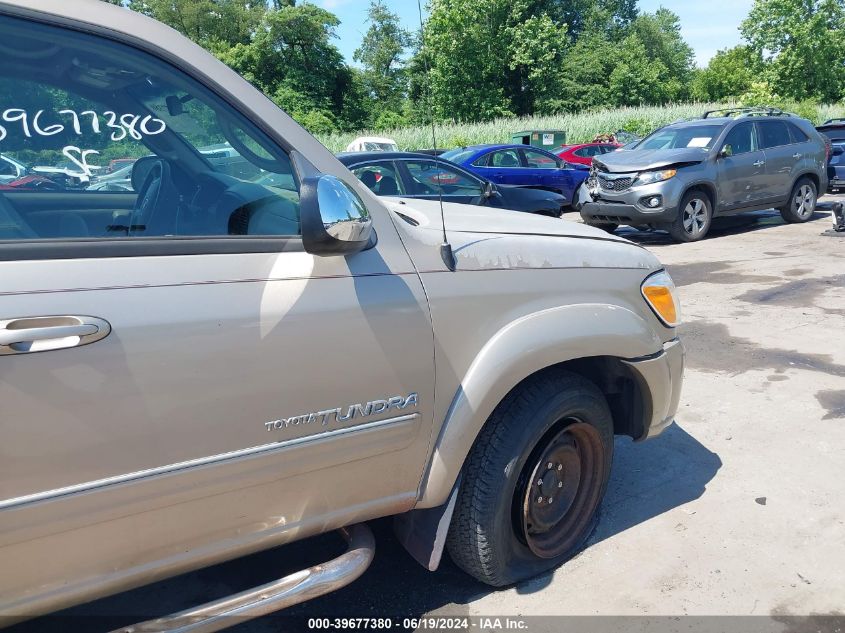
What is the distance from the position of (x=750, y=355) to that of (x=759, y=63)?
51850 mm

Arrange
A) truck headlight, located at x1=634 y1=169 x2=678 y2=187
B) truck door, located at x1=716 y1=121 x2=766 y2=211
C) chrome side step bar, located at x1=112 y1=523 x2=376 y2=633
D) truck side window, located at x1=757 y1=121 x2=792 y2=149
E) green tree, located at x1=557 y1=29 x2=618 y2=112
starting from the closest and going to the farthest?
chrome side step bar, located at x1=112 y1=523 x2=376 y2=633
truck headlight, located at x1=634 y1=169 x2=678 y2=187
truck door, located at x1=716 y1=121 x2=766 y2=211
truck side window, located at x1=757 y1=121 x2=792 y2=149
green tree, located at x1=557 y1=29 x2=618 y2=112

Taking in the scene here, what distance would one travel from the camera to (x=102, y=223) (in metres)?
1.96

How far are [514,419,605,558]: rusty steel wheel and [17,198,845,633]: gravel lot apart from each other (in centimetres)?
16

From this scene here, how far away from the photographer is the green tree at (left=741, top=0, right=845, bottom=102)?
151ft

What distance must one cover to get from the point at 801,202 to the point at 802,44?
136 feet

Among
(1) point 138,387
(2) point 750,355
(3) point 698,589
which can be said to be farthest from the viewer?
(2) point 750,355

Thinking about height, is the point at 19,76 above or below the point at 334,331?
above

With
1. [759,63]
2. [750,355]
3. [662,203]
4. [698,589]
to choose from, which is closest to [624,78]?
[759,63]

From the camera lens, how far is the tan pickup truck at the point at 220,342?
1.74m

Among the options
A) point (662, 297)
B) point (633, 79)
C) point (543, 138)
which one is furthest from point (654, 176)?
point (633, 79)

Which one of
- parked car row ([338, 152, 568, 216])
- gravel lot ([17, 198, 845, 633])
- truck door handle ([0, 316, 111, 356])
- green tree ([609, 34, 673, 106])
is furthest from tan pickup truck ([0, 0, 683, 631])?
green tree ([609, 34, 673, 106])

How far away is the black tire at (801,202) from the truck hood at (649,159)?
101 inches

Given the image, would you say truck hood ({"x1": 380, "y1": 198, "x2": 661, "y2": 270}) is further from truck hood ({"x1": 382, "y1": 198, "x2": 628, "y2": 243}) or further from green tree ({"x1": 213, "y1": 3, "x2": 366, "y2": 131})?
green tree ({"x1": 213, "y1": 3, "x2": 366, "y2": 131})

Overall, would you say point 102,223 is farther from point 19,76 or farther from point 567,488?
point 567,488
